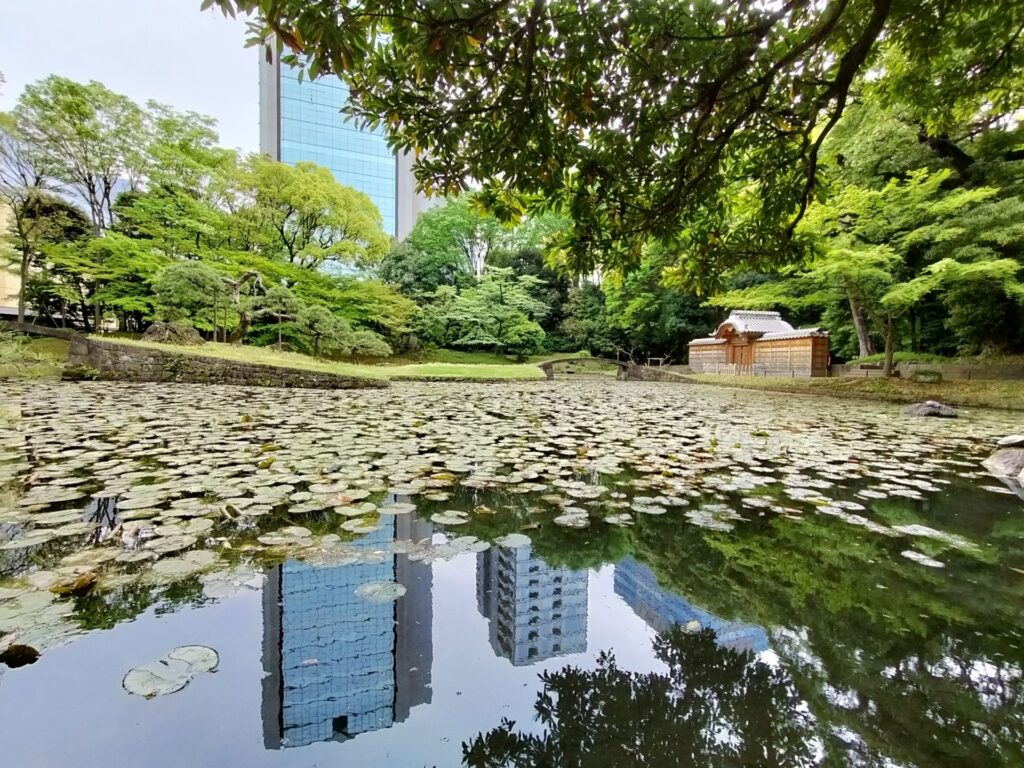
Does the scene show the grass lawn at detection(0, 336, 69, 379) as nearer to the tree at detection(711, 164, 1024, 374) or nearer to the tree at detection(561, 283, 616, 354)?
the tree at detection(711, 164, 1024, 374)

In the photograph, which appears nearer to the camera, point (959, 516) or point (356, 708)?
point (356, 708)

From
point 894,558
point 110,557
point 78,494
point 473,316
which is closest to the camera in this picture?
point 110,557

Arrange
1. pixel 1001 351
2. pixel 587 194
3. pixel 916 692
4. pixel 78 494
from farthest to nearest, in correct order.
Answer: pixel 1001 351
pixel 587 194
pixel 78 494
pixel 916 692

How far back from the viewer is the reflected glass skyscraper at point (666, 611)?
1.29 metres

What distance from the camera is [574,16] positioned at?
2.18 metres

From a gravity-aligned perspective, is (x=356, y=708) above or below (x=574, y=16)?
below

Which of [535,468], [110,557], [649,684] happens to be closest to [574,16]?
[535,468]

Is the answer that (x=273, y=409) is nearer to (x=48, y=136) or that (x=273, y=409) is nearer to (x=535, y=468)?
(x=535, y=468)

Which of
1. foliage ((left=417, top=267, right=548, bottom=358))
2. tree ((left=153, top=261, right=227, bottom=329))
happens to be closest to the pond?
tree ((left=153, top=261, right=227, bottom=329))

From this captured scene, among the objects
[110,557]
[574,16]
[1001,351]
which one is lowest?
[110,557]

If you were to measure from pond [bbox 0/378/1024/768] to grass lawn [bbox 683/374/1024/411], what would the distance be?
8.04m

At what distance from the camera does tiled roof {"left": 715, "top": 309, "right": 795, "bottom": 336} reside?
16969 mm

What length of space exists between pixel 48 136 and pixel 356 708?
17.5 metres

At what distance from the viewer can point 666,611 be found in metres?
1.46
